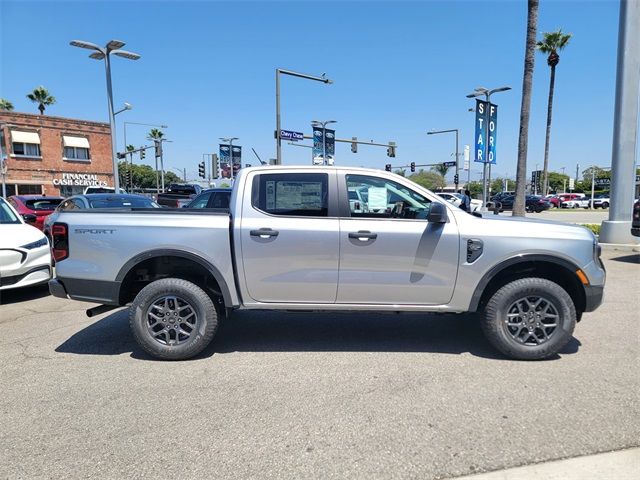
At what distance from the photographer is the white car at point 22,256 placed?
658 centimetres

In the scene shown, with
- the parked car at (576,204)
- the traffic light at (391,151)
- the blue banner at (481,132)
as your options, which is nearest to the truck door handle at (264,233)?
the blue banner at (481,132)

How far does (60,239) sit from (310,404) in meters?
2.91

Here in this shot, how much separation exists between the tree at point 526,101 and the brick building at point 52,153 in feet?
121

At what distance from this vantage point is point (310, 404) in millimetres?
3529

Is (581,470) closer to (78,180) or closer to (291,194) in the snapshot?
(291,194)

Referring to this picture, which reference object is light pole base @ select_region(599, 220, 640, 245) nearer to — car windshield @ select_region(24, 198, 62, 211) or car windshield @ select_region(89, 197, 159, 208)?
car windshield @ select_region(89, 197, 159, 208)

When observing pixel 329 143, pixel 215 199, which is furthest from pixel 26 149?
pixel 215 199

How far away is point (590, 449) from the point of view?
9.54 ft

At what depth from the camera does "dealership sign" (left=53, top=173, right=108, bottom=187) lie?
3891 centimetres

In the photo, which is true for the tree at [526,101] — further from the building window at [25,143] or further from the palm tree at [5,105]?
the palm tree at [5,105]

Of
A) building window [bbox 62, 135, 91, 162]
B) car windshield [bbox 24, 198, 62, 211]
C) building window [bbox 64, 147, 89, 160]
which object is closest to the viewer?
car windshield [bbox 24, 198, 62, 211]

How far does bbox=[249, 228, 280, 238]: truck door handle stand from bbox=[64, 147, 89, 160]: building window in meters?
41.4

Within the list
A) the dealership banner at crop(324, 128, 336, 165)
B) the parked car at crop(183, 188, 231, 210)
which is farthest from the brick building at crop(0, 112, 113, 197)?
the parked car at crop(183, 188, 231, 210)

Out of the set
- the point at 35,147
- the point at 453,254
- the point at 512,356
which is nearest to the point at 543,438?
the point at 512,356
